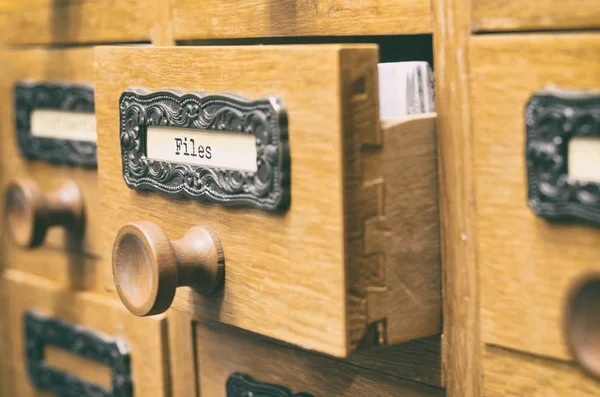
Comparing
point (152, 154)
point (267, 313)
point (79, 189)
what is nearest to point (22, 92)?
point (79, 189)

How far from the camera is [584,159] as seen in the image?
443 millimetres

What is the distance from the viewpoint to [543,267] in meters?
0.47

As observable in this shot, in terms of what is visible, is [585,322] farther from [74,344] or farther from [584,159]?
[74,344]

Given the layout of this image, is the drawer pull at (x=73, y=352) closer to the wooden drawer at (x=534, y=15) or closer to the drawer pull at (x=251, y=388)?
the drawer pull at (x=251, y=388)

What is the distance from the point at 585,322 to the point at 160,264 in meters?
0.25

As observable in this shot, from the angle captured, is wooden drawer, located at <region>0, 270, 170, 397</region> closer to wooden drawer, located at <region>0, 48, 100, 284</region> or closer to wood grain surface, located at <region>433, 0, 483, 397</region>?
wooden drawer, located at <region>0, 48, 100, 284</region>

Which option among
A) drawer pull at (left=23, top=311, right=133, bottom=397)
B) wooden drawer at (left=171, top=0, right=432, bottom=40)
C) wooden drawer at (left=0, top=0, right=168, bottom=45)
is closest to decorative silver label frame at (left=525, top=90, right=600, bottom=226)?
wooden drawer at (left=171, top=0, right=432, bottom=40)

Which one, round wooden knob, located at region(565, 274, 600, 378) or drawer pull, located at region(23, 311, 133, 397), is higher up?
round wooden knob, located at region(565, 274, 600, 378)

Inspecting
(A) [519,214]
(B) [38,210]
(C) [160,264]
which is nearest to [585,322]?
(A) [519,214]

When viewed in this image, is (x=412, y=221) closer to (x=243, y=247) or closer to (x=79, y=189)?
(x=243, y=247)

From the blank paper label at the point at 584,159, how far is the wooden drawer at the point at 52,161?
49cm

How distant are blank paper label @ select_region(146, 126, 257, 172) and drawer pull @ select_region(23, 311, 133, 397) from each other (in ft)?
0.99

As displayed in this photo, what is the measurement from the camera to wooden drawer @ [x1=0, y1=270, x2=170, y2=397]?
2.70ft

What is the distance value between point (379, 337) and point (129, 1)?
0.41 meters
